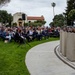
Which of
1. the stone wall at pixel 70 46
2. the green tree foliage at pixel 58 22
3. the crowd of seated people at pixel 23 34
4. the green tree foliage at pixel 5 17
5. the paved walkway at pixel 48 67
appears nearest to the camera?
the paved walkway at pixel 48 67

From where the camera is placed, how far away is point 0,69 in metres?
11.9

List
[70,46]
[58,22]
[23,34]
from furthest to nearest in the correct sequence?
[58,22] → [23,34] → [70,46]

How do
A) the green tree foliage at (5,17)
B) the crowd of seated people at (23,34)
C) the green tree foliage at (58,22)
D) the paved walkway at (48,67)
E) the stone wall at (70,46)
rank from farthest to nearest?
the green tree foliage at (5,17) → the green tree foliage at (58,22) → the crowd of seated people at (23,34) → the stone wall at (70,46) → the paved walkway at (48,67)

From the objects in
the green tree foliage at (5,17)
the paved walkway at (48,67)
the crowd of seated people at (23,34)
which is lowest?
the paved walkway at (48,67)

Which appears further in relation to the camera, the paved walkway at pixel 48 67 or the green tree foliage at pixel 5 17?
the green tree foliage at pixel 5 17

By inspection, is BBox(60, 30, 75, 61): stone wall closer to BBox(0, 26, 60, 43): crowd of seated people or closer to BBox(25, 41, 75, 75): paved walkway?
BBox(25, 41, 75, 75): paved walkway

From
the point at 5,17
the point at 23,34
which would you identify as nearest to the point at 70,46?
the point at 23,34

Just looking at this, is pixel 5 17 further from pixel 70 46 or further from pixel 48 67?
pixel 48 67

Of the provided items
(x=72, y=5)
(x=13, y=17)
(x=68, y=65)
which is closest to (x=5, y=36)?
(x=68, y=65)

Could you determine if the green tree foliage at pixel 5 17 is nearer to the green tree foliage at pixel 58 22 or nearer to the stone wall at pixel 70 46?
the green tree foliage at pixel 58 22

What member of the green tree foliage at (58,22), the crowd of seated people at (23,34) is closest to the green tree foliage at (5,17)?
the green tree foliage at (58,22)

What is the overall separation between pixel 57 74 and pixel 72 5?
81596mm

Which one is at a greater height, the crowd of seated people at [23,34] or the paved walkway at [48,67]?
the crowd of seated people at [23,34]

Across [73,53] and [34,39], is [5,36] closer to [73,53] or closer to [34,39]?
[34,39]
